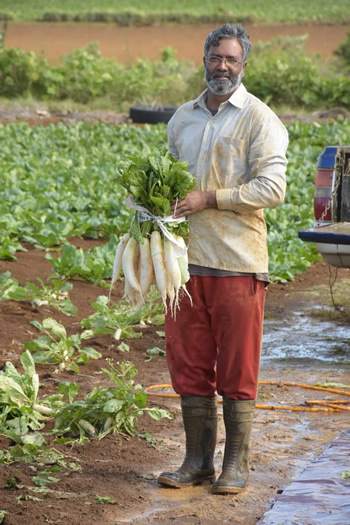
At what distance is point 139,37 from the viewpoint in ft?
181

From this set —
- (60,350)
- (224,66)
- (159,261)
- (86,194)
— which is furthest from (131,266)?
(86,194)

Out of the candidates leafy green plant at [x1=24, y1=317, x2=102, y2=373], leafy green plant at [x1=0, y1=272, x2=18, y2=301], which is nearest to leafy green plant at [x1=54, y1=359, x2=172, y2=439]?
leafy green plant at [x1=24, y1=317, x2=102, y2=373]

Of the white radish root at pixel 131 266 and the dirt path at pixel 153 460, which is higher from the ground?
the white radish root at pixel 131 266

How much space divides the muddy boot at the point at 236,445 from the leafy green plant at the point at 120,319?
2.27 m

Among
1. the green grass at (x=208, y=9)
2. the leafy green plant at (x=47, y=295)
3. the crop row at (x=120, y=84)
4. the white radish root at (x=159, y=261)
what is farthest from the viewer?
the green grass at (x=208, y=9)

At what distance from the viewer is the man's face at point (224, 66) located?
4117 millimetres

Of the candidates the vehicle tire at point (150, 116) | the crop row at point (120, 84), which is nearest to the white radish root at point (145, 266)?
the vehicle tire at point (150, 116)

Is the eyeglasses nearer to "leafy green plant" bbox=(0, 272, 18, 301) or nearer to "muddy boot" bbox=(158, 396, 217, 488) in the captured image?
"muddy boot" bbox=(158, 396, 217, 488)

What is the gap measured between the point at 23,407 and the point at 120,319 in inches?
81.7

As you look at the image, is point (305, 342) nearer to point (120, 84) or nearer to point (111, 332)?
point (111, 332)

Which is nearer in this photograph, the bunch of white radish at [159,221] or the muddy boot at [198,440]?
the bunch of white radish at [159,221]

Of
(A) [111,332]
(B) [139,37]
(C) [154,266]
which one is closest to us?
(C) [154,266]

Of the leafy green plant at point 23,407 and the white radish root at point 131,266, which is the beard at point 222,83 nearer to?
the white radish root at point 131,266

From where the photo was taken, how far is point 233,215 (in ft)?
13.8
